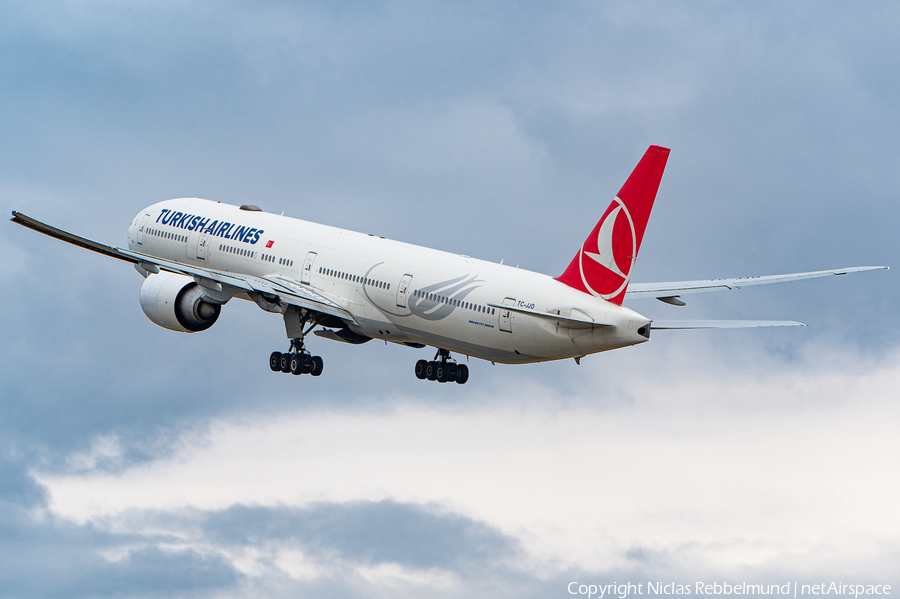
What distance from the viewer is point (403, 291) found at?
44.0 m

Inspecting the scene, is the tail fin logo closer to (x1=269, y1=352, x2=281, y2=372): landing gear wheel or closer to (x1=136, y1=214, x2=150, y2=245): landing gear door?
(x1=269, y1=352, x2=281, y2=372): landing gear wheel

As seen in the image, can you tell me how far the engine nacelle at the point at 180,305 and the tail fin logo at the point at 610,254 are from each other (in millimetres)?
16684

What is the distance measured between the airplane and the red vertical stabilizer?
31 mm

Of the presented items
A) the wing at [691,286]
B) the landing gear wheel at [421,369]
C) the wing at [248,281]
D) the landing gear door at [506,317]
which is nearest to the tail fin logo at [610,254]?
the landing gear door at [506,317]

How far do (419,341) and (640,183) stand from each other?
426 inches

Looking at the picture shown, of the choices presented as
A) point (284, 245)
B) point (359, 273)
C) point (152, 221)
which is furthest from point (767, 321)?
point (152, 221)

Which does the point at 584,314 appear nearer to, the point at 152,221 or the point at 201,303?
the point at 201,303

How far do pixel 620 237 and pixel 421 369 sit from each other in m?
11.3

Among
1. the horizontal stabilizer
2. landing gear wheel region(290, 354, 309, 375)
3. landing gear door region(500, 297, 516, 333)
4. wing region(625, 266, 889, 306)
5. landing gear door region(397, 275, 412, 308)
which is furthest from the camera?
landing gear wheel region(290, 354, 309, 375)

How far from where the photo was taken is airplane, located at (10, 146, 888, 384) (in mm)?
38750

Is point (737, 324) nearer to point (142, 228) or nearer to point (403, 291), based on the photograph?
point (403, 291)

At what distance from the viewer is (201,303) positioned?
160 feet

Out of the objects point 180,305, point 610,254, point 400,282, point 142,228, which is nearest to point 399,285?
point 400,282

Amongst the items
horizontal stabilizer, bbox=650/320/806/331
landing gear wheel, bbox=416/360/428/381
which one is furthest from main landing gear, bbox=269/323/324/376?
horizontal stabilizer, bbox=650/320/806/331
